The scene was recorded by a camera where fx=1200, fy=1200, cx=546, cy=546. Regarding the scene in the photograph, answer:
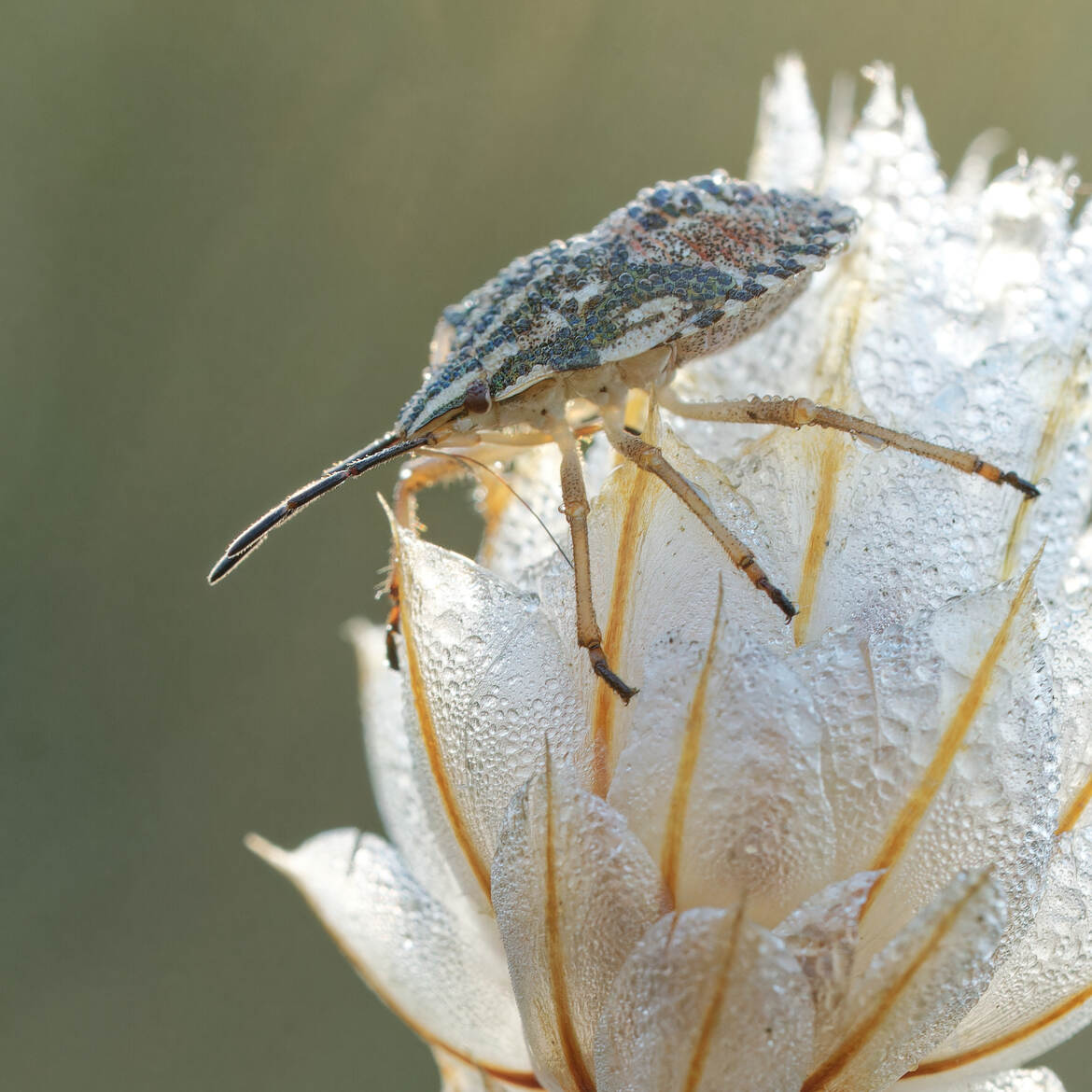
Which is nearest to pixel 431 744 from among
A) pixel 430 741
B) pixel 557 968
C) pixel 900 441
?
pixel 430 741

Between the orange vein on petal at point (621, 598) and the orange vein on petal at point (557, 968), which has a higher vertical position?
the orange vein on petal at point (621, 598)

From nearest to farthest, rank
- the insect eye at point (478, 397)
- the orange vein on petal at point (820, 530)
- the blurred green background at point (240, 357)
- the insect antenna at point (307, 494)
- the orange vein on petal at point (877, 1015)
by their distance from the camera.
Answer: the orange vein on petal at point (877, 1015) < the orange vein on petal at point (820, 530) < the insect antenna at point (307, 494) < the insect eye at point (478, 397) < the blurred green background at point (240, 357)

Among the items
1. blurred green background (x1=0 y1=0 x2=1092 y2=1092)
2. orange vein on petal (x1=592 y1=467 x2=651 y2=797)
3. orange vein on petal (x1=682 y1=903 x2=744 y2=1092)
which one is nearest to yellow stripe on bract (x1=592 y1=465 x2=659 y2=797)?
orange vein on petal (x1=592 y1=467 x2=651 y2=797)

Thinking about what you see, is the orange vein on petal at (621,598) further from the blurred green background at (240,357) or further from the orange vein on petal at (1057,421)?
the blurred green background at (240,357)

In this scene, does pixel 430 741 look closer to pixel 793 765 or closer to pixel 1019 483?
pixel 793 765

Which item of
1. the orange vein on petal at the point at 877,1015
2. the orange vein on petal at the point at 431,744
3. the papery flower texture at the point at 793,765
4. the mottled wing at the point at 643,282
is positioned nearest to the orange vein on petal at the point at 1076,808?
the papery flower texture at the point at 793,765

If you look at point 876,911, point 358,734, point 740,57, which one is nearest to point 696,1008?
point 876,911
